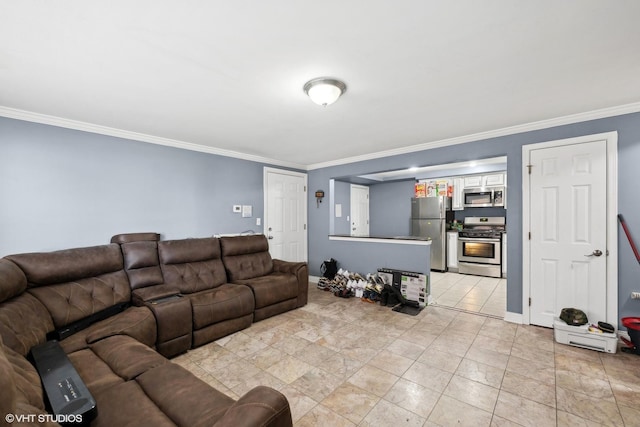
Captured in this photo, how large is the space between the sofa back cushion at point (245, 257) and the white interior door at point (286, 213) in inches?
31.4

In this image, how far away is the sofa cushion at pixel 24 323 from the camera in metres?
1.57

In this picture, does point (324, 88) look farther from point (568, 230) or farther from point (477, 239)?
point (477, 239)

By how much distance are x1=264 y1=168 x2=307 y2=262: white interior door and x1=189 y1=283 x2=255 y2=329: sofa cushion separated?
1836 mm

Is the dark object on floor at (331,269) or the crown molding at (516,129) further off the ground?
the crown molding at (516,129)

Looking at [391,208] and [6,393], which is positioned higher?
[391,208]

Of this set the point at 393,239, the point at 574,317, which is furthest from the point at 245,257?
the point at 574,317

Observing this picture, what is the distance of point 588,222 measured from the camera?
286 centimetres

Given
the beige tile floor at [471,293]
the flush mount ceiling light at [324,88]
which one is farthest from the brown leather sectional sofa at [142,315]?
the beige tile floor at [471,293]

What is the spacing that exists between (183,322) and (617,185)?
4.47 meters

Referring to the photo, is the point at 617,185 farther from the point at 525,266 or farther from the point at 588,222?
the point at 525,266

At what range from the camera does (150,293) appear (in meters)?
2.71

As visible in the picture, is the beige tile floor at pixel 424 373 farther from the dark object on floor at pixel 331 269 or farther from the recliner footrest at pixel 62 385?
the dark object on floor at pixel 331 269

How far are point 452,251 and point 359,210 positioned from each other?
233 centimetres

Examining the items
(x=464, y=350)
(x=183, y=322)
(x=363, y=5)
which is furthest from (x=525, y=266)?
(x=183, y=322)
